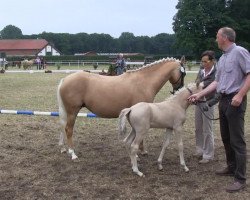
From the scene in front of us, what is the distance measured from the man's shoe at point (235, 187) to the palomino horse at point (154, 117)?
1124 millimetres

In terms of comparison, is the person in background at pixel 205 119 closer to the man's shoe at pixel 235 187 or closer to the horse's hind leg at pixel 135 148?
the horse's hind leg at pixel 135 148

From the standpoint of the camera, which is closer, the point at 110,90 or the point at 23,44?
the point at 110,90

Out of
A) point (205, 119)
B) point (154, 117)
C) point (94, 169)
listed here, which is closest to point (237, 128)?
point (154, 117)

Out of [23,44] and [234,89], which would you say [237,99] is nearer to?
[234,89]

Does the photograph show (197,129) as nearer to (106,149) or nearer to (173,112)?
(173,112)

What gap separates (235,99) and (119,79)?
3.03m

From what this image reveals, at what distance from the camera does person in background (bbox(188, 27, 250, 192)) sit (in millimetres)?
5828

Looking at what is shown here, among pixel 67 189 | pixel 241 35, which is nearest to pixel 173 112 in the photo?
pixel 67 189

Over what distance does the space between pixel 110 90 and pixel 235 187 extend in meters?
3.13

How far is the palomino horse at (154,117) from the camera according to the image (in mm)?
6867

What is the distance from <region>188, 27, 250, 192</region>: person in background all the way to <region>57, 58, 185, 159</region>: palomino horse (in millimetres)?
2038

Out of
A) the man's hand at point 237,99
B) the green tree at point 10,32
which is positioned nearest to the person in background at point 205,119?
the man's hand at point 237,99

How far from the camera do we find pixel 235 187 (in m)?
6.07

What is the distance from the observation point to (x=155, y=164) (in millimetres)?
7656
